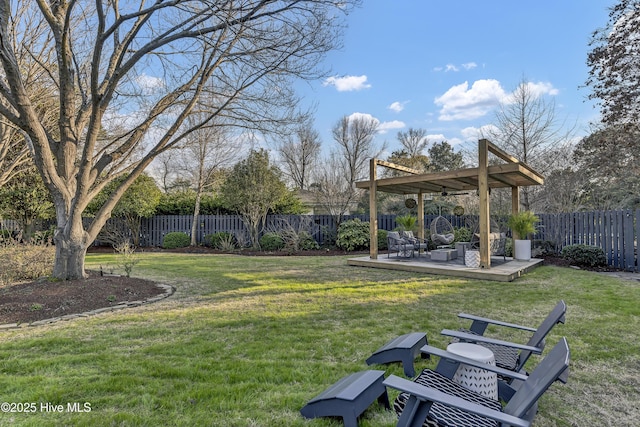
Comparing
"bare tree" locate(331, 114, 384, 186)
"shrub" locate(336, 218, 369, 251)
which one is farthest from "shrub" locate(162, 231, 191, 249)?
"bare tree" locate(331, 114, 384, 186)

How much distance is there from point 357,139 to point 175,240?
15.0 meters

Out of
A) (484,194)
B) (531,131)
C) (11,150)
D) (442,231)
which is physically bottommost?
(442,231)

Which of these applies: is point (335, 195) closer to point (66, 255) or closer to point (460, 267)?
point (460, 267)

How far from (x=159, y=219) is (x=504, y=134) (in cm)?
1621

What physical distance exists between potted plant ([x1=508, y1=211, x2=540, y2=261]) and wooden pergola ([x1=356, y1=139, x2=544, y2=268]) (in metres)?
0.70

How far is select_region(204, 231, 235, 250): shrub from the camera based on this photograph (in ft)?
46.6

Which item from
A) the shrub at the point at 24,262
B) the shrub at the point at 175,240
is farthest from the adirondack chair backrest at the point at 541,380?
the shrub at the point at 175,240

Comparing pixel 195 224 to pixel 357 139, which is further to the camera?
pixel 357 139

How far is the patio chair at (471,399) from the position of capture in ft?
4.83

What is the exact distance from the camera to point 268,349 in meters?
3.37

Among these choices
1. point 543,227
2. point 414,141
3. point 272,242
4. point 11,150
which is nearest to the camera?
point 11,150

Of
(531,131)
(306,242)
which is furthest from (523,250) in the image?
(306,242)

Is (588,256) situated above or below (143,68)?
below

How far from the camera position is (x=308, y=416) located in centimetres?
220
